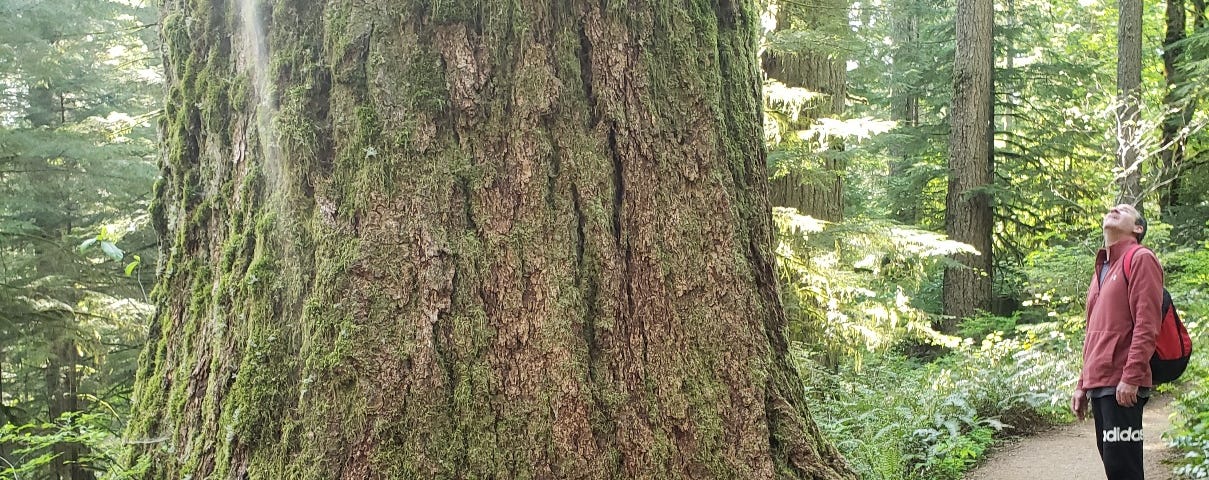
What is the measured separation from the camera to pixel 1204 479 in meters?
4.97

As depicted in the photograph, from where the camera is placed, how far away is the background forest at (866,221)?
24.1 feet

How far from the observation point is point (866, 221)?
852 cm

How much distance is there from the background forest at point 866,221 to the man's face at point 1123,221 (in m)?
2.02

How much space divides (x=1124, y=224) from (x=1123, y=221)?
19 millimetres

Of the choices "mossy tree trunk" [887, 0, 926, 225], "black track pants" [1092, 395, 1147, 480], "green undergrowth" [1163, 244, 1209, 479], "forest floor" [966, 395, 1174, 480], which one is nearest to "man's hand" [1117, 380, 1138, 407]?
"black track pants" [1092, 395, 1147, 480]

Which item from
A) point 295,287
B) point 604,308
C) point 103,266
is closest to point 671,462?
point 604,308

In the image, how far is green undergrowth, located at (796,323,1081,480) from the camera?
6352mm

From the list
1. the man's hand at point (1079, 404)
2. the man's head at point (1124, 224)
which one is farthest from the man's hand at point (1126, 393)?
the man's head at point (1124, 224)

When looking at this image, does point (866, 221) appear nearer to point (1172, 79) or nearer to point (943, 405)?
point (943, 405)

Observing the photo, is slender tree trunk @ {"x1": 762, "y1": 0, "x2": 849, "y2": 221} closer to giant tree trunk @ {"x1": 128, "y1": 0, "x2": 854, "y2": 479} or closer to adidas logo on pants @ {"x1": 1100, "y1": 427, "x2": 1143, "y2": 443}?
adidas logo on pants @ {"x1": 1100, "y1": 427, "x2": 1143, "y2": 443}

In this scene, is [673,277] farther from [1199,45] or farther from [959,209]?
[1199,45]

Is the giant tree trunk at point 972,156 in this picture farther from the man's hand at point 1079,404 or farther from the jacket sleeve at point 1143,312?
the jacket sleeve at point 1143,312

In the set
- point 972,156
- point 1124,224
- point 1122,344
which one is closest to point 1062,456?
point 1122,344

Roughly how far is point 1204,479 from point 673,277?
477cm
